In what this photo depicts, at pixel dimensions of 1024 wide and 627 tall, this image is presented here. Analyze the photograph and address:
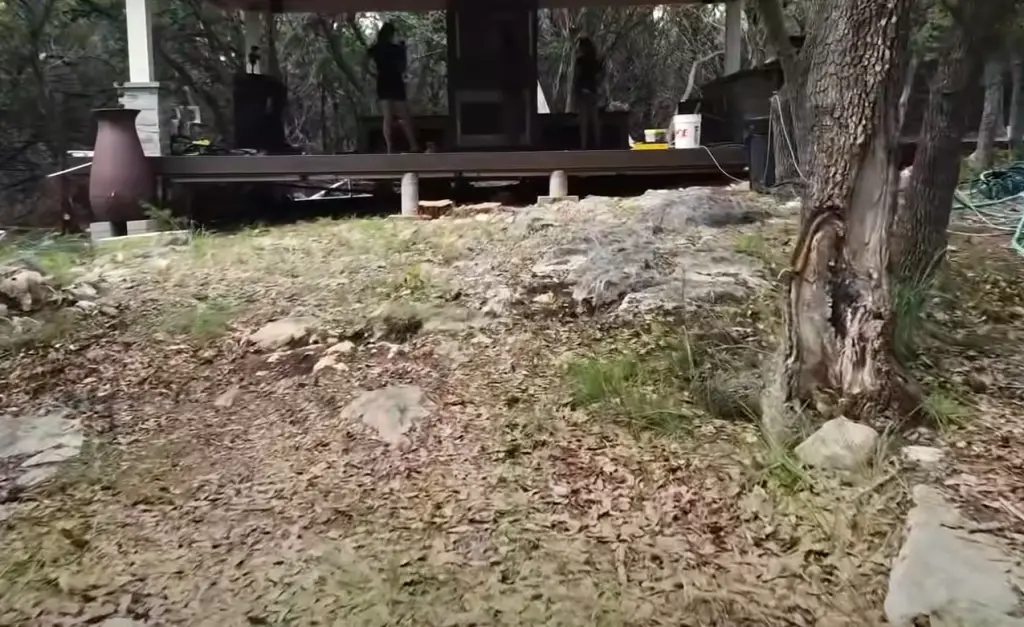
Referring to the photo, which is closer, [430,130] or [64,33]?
[430,130]

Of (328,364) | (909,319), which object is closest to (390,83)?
(328,364)

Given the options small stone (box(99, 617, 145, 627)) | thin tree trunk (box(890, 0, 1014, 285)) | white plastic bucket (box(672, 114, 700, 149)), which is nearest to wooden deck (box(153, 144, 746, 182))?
white plastic bucket (box(672, 114, 700, 149))

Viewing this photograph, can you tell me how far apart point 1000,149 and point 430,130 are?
624cm

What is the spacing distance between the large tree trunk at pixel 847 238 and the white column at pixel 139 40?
5855 mm

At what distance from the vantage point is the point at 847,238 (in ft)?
8.75

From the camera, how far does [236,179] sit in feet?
23.8

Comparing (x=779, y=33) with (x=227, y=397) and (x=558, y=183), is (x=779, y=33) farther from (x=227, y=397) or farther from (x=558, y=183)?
(x=227, y=397)

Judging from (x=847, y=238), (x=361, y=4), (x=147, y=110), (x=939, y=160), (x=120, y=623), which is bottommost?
(x=120, y=623)

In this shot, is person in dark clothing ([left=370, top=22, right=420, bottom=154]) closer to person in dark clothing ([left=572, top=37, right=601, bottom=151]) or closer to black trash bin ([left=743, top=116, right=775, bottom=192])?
person in dark clothing ([left=572, top=37, right=601, bottom=151])

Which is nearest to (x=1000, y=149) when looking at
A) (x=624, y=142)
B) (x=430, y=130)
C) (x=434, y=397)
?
(x=624, y=142)

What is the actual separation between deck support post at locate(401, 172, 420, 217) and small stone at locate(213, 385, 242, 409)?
3.76 meters

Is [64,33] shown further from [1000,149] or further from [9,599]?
[1000,149]

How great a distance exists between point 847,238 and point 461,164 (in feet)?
15.8

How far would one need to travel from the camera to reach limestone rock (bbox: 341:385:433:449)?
9.59 feet
